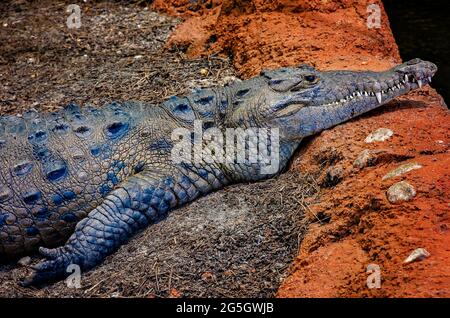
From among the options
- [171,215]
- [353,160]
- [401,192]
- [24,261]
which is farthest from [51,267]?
[401,192]

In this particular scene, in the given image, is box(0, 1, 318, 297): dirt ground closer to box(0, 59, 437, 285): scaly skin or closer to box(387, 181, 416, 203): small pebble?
box(0, 59, 437, 285): scaly skin

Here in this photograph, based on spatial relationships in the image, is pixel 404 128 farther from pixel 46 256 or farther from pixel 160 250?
pixel 46 256

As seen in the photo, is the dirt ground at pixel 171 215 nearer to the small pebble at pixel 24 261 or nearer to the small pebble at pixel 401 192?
the small pebble at pixel 24 261

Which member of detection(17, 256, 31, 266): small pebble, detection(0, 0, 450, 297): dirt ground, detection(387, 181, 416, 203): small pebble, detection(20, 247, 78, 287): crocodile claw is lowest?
detection(17, 256, 31, 266): small pebble

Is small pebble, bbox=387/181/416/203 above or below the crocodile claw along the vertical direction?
above

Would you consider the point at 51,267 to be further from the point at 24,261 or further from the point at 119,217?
the point at 119,217

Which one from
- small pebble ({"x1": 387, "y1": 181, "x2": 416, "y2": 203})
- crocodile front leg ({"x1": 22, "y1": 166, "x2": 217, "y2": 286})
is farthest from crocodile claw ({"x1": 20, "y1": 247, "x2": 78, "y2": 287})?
small pebble ({"x1": 387, "y1": 181, "x2": 416, "y2": 203})
